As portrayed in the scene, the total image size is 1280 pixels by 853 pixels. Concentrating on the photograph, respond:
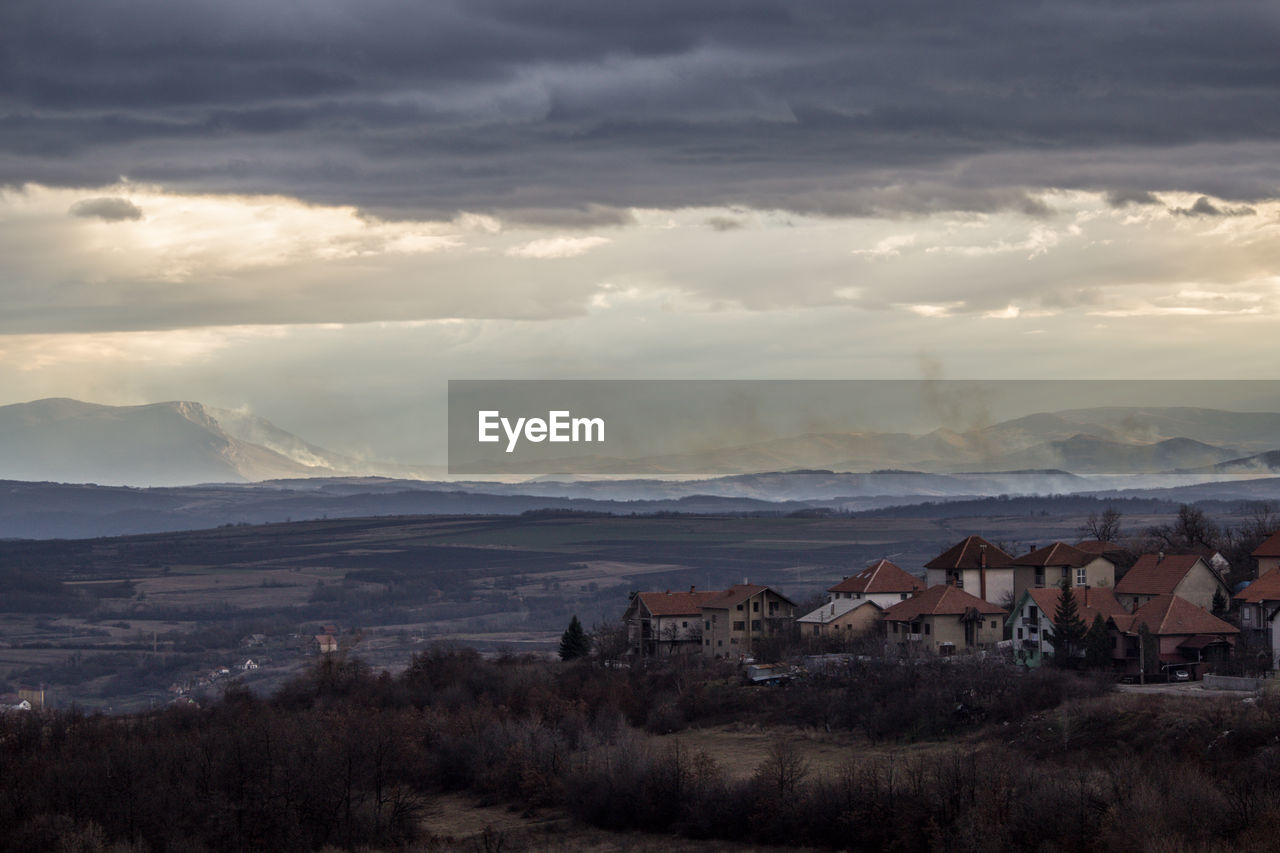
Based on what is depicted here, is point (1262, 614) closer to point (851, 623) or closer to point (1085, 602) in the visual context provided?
point (1085, 602)

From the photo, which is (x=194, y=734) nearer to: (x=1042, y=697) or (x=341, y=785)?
(x=341, y=785)

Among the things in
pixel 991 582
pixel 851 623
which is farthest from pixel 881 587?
pixel 991 582

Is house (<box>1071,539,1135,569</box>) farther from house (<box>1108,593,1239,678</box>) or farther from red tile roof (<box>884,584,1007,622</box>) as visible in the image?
house (<box>1108,593,1239,678</box>)

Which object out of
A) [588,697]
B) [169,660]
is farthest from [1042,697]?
[169,660]

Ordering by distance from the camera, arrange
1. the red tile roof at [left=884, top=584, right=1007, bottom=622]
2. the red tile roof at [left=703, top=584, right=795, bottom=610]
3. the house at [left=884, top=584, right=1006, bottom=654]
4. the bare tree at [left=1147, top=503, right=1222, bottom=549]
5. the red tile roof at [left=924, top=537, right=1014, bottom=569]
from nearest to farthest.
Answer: the house at [left=884, top=584, right=1006, bottom=654]
the red tile roof at [left=884, top=584, right=1007, bottom=622]
the red tile roof at [left=924, top=537, right=1014, bottom=569]
the red tile roof at [left=703, top=584, right=795, bottom=610]
the bare tree at [left=1147, top=503, right=1222, bottom=549]

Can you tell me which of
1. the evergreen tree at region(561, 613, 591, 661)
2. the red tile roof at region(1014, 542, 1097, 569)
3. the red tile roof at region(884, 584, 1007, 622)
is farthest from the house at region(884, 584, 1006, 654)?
the evergreen tree at region(561, 613, 591, 661)

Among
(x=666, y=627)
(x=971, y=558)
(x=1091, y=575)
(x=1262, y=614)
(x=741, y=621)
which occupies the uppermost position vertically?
(x=971, y=558)

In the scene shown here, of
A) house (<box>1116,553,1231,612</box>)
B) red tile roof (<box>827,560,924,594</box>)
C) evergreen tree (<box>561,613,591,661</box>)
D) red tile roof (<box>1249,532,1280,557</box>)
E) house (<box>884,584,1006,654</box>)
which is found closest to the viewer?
house (<box>1116,553,1231,612</box>)
